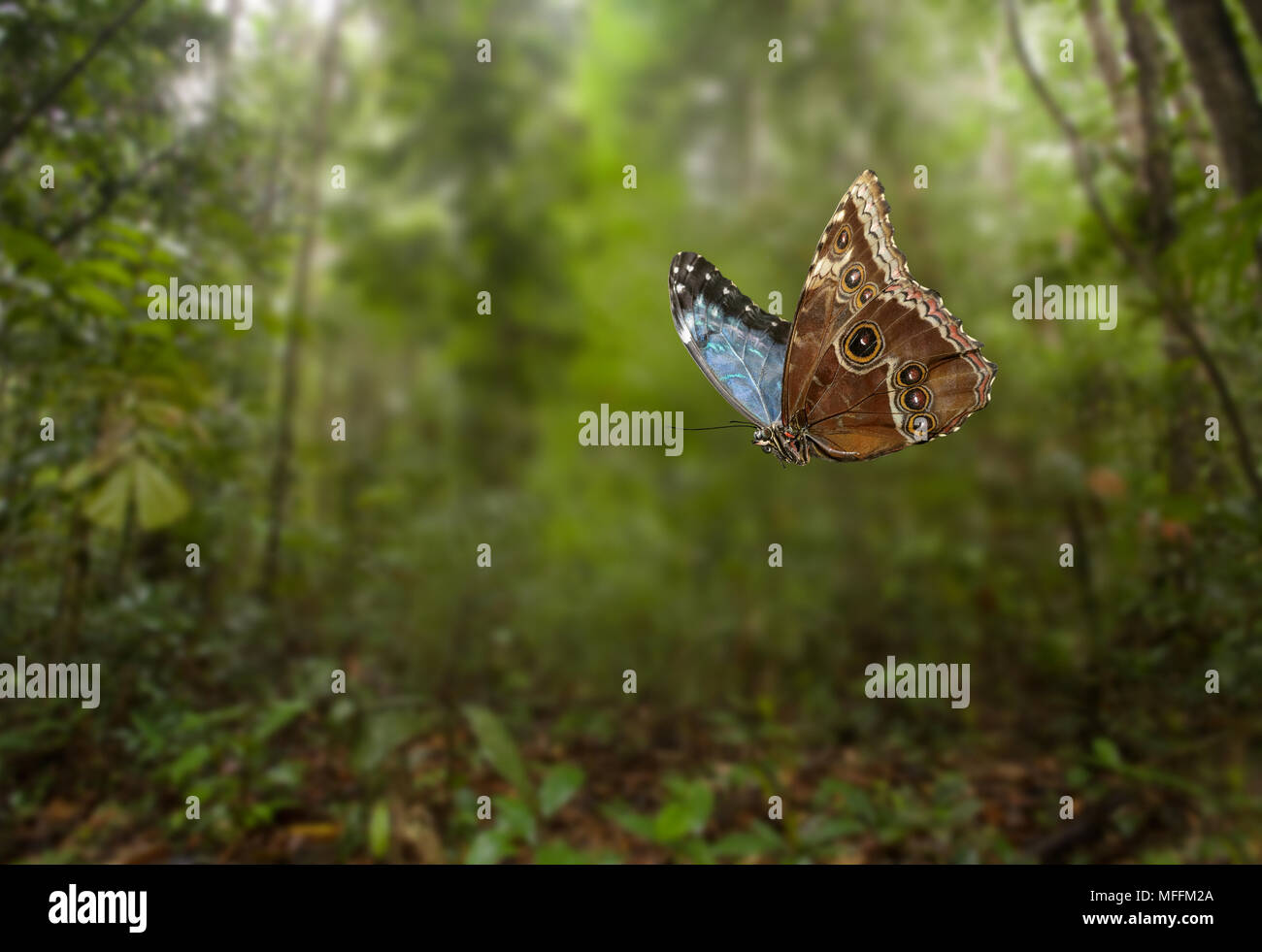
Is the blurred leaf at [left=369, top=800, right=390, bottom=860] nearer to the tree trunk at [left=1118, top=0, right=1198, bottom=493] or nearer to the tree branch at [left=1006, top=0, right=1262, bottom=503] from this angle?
the tree branch at [left=1006, top=0, right=1262, bottom=503]

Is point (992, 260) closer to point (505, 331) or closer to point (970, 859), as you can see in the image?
point (505, 331)

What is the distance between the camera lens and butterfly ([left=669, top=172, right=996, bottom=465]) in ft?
2.45

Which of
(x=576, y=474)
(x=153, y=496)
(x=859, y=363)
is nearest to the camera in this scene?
(x=859, y=363)

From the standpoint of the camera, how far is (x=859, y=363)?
2.49ft

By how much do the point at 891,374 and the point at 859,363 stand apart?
1.4 inches

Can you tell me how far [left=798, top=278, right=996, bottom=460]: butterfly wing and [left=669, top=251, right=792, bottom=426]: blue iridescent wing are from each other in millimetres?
63

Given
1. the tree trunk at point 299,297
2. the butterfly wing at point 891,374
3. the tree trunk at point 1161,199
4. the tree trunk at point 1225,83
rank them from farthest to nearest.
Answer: the tree trunk at point 299,297
the tree trunk at point 1161,199
the tree trunk at point 1225,83
the butterfly wing at point 891,374

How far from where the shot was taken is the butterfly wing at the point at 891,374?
0.74 metres

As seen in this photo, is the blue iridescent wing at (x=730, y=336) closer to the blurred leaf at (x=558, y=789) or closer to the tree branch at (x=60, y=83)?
the blurred leaf at (x=558, y=789)

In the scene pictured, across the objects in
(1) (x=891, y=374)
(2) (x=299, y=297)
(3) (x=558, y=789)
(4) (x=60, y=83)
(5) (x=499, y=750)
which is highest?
(4) (x=60, y=83)

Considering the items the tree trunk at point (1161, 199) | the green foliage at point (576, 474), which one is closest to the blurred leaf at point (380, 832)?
Answer: the green foliage at point (576, 474)

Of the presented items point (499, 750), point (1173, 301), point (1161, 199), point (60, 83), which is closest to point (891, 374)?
point (499, 750)

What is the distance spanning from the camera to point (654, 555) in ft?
8.45

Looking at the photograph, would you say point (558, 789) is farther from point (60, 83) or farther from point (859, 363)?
point (60, 83)
